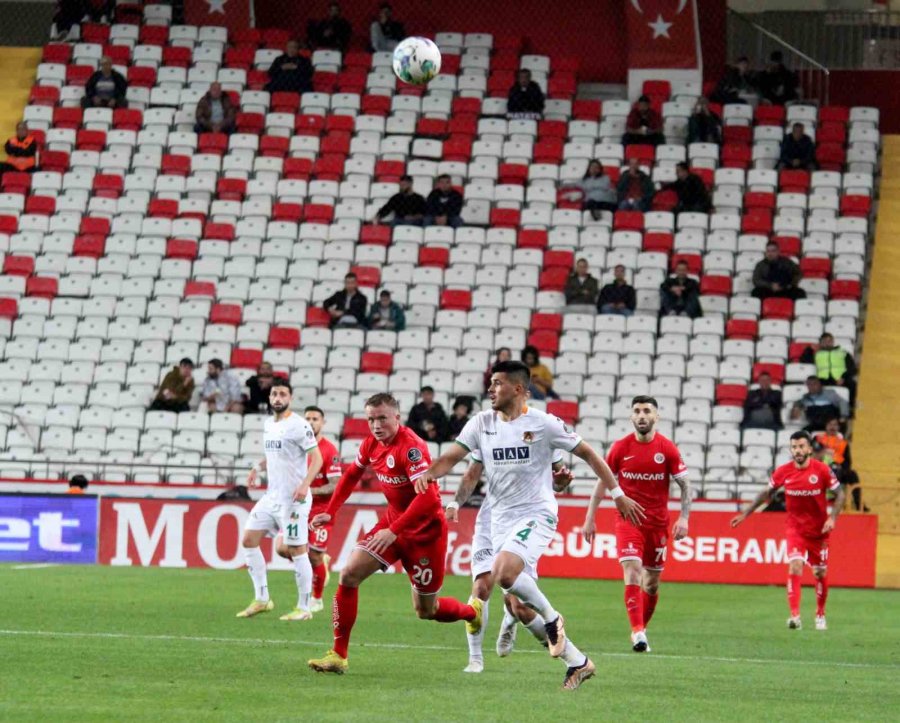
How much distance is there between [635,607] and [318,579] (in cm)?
456

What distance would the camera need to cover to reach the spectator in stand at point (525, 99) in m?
31.6

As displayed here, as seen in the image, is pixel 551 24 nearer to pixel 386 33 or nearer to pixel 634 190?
pixel 386 33

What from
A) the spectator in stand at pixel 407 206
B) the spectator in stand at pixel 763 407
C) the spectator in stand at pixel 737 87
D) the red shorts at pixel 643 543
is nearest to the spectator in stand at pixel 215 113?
the spectator in stand at pixel 407 206

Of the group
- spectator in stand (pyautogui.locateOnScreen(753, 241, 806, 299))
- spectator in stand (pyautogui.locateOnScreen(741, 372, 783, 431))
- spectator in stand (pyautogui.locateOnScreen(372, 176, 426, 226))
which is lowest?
spectator in stand (pyautogui.locateOnScreen(741, 372, 783, 431))

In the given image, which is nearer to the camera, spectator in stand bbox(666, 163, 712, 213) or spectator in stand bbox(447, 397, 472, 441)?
spectator in stand bbox(447, 397, 472, 441)

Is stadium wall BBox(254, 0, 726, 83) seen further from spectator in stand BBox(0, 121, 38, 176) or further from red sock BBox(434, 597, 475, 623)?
red sock BBox(434, 597, 475, 623)

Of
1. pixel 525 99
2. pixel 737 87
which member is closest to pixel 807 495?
pixel 525 99

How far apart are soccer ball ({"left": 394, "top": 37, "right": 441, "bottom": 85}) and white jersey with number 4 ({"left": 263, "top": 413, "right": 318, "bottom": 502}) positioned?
6792 millimetres

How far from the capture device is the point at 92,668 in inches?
432

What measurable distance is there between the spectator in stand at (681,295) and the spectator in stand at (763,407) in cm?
220

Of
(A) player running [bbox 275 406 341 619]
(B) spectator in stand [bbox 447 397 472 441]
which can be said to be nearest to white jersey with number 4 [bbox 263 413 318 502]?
(A) player running [bbox 275 406 341 619]

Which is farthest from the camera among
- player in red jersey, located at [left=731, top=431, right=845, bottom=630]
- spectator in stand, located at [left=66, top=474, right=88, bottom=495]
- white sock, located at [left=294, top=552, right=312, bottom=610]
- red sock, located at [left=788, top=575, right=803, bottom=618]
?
spectator in stand, located at [left=66, top=474, right=88, bottom=495]

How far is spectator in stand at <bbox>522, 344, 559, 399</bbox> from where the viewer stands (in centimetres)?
2561

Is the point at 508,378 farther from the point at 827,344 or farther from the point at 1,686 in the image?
the point at 827,344
